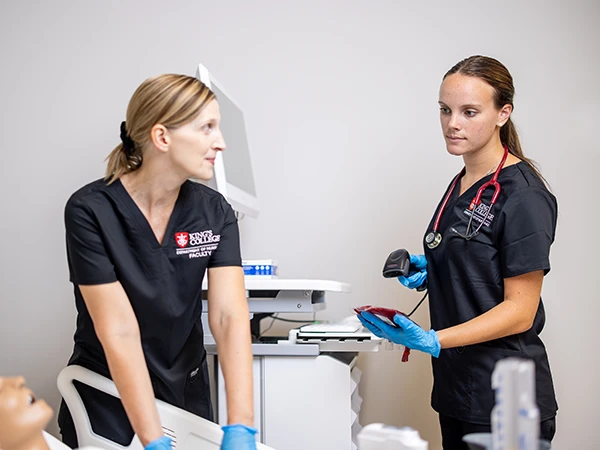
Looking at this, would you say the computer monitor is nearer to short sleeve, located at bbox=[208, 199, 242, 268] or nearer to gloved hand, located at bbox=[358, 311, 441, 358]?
short sleeve, located at bbox=[208, 199, 242, 268]

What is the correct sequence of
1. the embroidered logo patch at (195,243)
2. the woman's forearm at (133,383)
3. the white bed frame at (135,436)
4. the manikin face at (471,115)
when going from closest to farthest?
the woman's forearm at (133,383) < the white bed frame at (135,436) < the embroidered logo patch at (195,243) < the manikin face at (471,115)

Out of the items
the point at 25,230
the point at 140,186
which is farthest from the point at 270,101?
the point at 140,186

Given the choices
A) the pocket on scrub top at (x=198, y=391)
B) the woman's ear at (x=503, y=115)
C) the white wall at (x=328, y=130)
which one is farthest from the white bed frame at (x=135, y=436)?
the white wall at (x=328, y=130)

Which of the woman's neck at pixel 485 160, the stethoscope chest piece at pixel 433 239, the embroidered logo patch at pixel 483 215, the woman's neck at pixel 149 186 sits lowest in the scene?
the stethoscope chest piece at pixel 433 239

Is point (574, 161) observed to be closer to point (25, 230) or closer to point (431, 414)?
point (431, 414)

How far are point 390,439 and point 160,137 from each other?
2.58ft

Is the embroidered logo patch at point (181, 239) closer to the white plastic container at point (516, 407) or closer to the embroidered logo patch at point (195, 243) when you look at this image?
the embroidered logo patch at point (195, 243)

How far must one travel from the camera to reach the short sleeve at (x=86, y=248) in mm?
1253

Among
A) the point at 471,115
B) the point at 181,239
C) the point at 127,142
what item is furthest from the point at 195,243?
the point at 471,115

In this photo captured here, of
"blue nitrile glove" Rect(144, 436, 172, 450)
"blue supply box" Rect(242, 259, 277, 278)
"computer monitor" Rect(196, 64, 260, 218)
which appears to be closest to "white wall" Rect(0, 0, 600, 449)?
"computer monitor" Rect(196, 64, 260, 218)

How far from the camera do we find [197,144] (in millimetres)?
1341

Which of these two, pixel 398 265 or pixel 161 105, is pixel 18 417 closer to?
pixel 161 105

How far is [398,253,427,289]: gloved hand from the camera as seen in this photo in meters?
1.89

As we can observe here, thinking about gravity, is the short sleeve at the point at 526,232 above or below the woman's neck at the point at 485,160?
below
